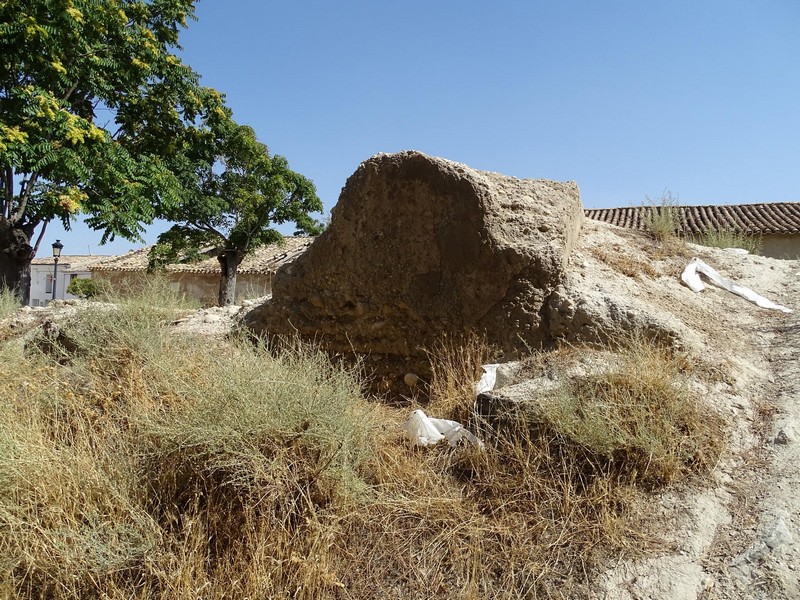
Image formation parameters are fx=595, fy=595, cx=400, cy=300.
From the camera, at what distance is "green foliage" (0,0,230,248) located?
9.13 metres

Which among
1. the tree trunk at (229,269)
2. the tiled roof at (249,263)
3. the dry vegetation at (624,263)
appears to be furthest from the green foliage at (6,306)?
the tiled roof at (249,263)

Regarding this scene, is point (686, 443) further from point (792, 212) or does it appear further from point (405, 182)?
point (792, 212)

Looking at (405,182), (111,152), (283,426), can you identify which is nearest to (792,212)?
(405,182)

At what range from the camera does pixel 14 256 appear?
1156cm

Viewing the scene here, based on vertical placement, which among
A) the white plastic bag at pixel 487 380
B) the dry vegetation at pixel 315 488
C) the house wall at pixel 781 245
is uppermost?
the house wall at pixel 781 245

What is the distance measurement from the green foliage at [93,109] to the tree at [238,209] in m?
4.39

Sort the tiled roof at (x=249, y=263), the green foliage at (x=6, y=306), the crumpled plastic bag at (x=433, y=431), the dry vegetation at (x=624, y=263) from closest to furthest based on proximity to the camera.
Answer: the crumpled plastic bag at (x=433, y=431) < the dry vegetation at (x=624, y=263) < the green foliage at (x=6, y=306) < the tiled roof at (x=249, y=263)

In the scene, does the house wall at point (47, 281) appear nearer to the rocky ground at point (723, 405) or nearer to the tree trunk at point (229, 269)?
the tree trunk at point (229, 269)

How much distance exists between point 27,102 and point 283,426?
28.0 feet

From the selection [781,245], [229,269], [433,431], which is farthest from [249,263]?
[433,431]

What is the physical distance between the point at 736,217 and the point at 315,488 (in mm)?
18817

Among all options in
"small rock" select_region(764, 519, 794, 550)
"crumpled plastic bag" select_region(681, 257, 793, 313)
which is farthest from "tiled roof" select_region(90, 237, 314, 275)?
"small rock" select_region(764, 519, 794, 550)

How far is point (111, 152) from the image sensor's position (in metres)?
10.4

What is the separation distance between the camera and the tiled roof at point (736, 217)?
1659cm
